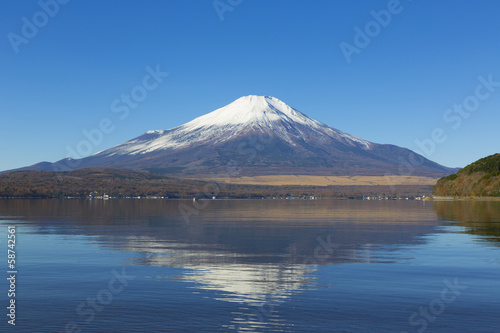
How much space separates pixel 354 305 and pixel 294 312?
9.92ft

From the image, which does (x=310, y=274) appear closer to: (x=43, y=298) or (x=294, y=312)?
(x=294, y=312)

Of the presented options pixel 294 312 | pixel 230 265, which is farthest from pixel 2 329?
pixel 230 265

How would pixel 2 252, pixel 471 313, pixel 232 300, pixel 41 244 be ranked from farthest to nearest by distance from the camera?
1. pixel 41 244
2. pixel 2 252
3. pixel 232 300
4. pixel 471 313

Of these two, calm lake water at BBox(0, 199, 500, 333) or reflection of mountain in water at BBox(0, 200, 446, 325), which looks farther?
reflection of mountain in water at BBox(0, 200, 446, 325)

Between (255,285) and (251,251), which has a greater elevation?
(251,251)

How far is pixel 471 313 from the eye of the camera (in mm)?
24250

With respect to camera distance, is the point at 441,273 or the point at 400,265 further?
the point at 400,265

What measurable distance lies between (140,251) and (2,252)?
10419mm

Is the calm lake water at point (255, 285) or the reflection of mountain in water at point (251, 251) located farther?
the reflection of mountain in water at point (251, 251)

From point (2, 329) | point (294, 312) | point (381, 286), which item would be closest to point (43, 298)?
point (2, 329)

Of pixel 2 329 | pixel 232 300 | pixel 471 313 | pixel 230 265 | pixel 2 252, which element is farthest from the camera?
pixel 2 252

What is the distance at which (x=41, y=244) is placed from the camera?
160ft

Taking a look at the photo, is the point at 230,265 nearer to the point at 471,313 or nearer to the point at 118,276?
the point at 118,276

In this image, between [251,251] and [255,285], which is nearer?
[255,285]
